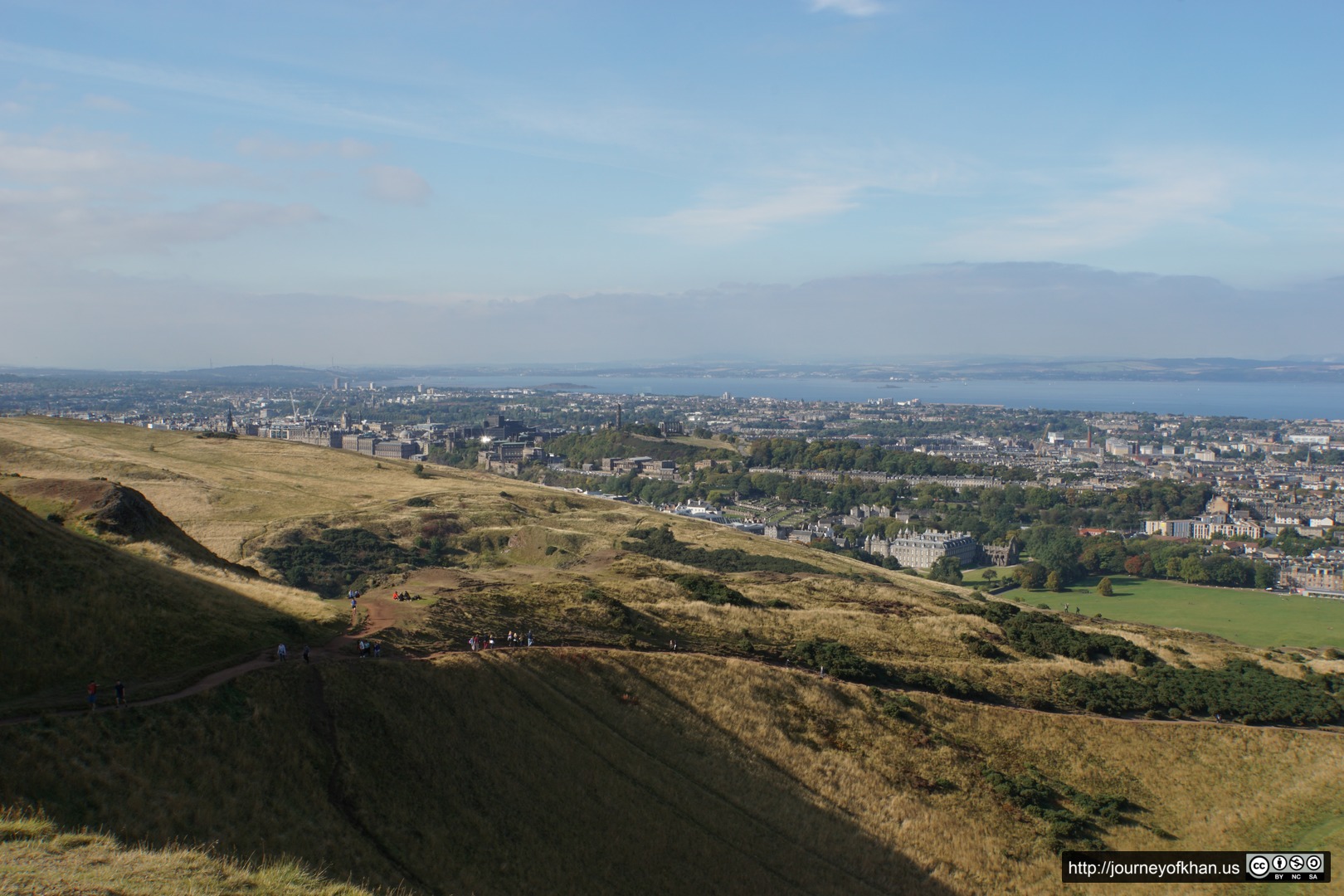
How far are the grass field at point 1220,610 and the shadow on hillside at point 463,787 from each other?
205 ft

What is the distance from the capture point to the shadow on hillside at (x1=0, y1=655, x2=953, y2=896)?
21672mm

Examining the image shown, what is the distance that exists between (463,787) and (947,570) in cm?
9877

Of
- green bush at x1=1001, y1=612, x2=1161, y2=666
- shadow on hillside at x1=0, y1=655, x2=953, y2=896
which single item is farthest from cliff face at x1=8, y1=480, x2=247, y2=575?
green bush at x1=1001, y1=612, x2=1161, y2=666

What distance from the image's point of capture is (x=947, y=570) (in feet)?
384

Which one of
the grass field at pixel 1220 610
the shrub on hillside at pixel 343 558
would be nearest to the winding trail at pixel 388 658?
the shrub on hillside at pixel 343 558

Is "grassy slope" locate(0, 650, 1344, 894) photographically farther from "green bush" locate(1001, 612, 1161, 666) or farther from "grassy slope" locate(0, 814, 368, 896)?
"green bush" locate(1001, 612, 1161, 666)

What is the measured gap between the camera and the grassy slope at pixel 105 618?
26.4 m

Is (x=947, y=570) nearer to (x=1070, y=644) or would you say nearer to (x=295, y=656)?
(x=1070, y=644)

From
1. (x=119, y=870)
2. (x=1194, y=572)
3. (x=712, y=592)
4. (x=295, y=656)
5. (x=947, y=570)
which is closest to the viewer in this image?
(x=119, y=870)

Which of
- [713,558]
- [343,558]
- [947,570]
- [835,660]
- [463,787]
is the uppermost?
[463,787]

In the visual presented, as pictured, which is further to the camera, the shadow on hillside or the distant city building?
the distant city building

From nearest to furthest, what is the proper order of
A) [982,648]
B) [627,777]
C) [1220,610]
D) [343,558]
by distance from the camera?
[627,777]
[982,648]
[343,558]
[1220,610]

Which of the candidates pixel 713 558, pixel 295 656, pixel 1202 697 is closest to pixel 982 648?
pixel 1202 697

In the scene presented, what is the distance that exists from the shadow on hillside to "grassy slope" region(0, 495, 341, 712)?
3.24m
